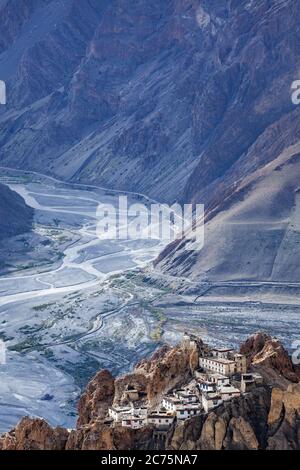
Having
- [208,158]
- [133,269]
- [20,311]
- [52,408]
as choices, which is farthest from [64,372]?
[208,158]

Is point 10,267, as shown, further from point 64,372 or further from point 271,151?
point 64,372

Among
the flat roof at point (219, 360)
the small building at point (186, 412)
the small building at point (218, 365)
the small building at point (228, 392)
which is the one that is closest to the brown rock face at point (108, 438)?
the small building at point (186, 412)

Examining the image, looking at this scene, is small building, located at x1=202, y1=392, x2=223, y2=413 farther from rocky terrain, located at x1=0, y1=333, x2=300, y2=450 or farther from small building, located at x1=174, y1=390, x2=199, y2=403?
small building, located at x1=174, y1=390, x2=199, y2=403

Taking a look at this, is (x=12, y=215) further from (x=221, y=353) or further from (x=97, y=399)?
(x=221, y=353)

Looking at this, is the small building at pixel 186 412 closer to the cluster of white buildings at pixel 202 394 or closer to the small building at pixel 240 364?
the cluster of white buildings at pixel 202 394

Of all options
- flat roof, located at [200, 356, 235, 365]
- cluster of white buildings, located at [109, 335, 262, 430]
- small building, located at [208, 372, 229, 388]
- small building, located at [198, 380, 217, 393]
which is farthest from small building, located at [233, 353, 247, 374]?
small building, located at [198, 380, 217, 393]

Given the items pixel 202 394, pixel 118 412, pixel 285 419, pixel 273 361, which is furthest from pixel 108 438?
pixel 273 361
